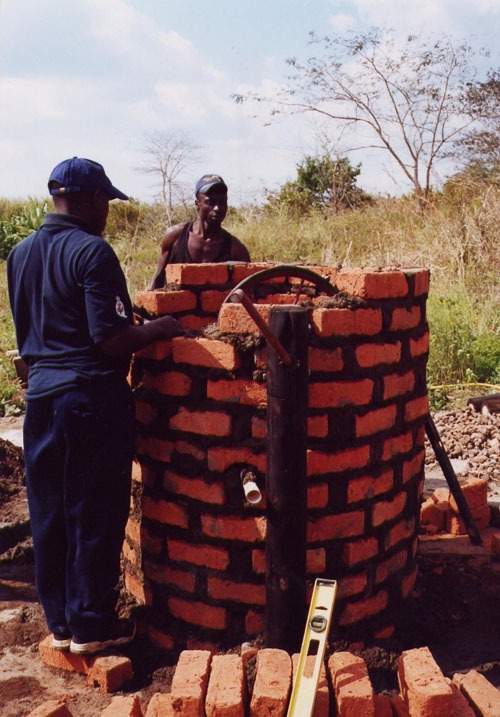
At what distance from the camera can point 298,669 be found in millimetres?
2289

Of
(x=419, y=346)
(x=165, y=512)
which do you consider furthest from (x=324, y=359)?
(x=165, y=512)

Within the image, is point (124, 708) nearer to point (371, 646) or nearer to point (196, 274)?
point (371, 646)

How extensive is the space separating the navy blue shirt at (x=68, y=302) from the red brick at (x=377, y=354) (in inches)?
36.2

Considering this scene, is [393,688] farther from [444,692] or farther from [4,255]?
[4,255]

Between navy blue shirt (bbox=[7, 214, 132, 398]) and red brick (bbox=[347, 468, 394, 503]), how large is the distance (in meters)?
1.04

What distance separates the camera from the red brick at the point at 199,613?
10.1ft

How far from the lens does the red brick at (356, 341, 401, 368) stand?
9.74ft

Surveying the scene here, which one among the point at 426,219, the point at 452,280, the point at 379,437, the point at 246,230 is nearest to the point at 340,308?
the point at 379,437

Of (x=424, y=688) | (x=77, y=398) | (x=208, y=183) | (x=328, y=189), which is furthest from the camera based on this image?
(x=328, y=189)

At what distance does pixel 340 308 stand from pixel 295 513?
31.9 inches

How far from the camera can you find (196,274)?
144 inches

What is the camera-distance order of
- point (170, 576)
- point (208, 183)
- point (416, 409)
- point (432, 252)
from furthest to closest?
point (432, 252) → point (208, 183) → point (416, 409) → point (170, 576)

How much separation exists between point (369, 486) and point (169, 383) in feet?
3.04

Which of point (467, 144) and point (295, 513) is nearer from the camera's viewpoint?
point (295, 513)
